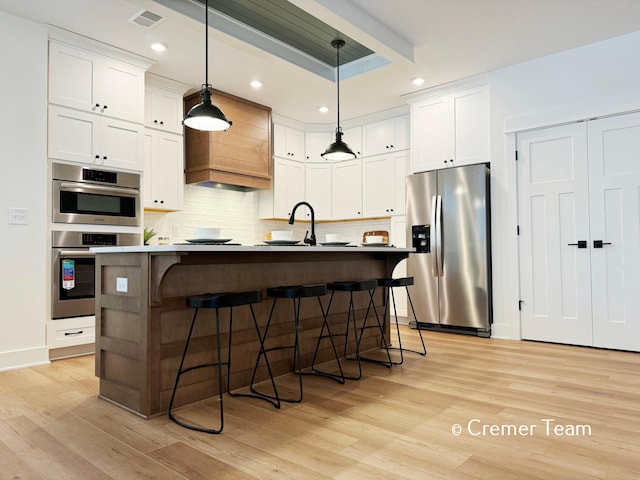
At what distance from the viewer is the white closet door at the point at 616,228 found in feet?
12.6

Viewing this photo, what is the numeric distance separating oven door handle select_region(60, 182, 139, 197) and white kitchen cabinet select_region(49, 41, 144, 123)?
67 cm

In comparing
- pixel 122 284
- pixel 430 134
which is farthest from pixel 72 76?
pixel 430 134

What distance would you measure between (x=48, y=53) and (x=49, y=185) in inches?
43.9

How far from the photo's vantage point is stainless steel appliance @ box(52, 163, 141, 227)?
3703 millimetres

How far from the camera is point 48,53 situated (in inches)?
144

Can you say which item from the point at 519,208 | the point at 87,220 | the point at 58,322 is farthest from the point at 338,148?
the point at 58,322

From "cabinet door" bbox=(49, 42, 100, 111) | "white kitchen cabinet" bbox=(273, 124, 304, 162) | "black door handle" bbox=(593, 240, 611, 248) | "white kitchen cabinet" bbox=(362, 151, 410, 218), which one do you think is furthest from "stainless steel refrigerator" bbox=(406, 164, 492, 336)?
"cabinet door" bbox=(49, 42, 100, 111)

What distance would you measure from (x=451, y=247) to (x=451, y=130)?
1.36m

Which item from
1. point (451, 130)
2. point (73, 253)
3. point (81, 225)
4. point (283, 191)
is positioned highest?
point (451, 130)

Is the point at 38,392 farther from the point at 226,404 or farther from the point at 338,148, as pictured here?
the point at 338,148

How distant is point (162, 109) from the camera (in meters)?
4.73

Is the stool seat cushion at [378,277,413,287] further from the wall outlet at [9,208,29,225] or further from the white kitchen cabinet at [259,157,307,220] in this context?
the wall outlet at [9,208,29,225]

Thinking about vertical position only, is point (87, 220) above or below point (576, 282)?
above

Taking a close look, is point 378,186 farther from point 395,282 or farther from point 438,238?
point 395,282
